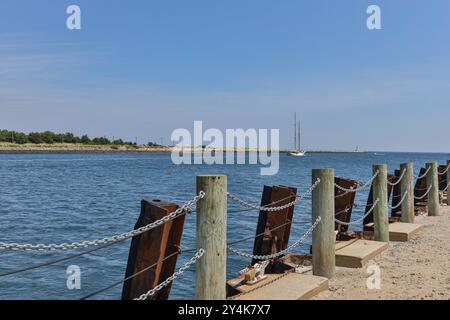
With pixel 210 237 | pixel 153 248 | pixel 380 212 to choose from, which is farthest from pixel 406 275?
pixel 153 248

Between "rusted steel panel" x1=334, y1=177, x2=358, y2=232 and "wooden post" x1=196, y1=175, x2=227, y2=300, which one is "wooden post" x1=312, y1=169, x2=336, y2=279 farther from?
"rusted steel panel" x1=334, y1=177, x2=358, y2=232

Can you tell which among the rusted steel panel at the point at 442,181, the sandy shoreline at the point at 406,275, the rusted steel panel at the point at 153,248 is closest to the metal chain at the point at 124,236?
the rusted steel panel at the point at 153,248

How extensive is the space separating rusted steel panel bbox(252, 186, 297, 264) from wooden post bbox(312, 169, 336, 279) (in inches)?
33.9

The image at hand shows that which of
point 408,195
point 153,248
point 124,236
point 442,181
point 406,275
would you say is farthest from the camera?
point 442,181

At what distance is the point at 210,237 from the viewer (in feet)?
14.1

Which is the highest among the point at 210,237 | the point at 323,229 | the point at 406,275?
the point at 210,237

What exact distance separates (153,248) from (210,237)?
90 cm

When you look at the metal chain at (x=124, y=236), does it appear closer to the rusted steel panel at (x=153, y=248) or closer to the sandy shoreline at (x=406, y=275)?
the rusted steel panel at (x=153, y=248)

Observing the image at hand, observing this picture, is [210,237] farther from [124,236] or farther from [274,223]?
[274,223]

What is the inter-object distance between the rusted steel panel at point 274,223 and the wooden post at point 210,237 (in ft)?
10.2

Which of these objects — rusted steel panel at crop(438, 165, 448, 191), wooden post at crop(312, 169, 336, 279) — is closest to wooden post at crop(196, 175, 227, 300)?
wooden post at crop(312, 169, 336, 279)

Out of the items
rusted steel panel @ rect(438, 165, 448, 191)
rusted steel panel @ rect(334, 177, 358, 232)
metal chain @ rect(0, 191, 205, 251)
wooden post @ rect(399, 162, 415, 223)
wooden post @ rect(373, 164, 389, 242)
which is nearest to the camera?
metal chain @ rect(0, 191, 205, 251)

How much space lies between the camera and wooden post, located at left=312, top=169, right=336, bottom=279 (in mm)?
6535
